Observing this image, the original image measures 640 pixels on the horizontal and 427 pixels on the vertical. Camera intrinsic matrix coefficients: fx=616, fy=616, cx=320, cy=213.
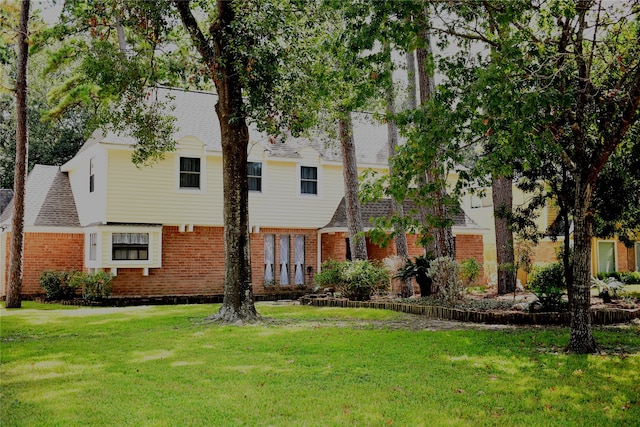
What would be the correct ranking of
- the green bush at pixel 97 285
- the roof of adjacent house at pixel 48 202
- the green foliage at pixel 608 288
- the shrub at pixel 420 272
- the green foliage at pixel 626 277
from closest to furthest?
the green foliage at pixel 608 288, the shrub at pixel 420 272, the green bush at pixel 97 285, the roof of adjacent house at pixel 48 202, the green foliage at pixel 626 277

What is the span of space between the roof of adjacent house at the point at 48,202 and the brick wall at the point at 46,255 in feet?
1.79

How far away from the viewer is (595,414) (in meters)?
6.40

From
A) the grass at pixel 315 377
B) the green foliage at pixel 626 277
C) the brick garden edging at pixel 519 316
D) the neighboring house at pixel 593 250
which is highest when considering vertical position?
the neighboring house at pixel 593 250

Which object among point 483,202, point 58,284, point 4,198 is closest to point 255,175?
point 58,284

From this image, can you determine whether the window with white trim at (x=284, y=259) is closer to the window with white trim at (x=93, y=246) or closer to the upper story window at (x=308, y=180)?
the upper story window at (x=308, y=180)

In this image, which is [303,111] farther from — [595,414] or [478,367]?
[595,414]

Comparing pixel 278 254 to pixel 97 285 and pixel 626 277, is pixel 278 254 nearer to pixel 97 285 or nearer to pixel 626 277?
pixel 97 285

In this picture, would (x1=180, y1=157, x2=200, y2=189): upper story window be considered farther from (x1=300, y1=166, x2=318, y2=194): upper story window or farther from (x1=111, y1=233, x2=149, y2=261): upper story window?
(x1=300, y1=166, x2=318, y2=194): upper story window

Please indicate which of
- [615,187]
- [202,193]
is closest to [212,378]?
[615,187]

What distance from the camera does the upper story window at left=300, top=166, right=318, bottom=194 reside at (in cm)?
2661

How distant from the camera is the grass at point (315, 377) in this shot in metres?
6.32

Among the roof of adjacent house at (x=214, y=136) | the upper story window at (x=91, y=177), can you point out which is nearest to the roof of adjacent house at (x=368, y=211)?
the roof of adjacent house at (x=214, y=136)

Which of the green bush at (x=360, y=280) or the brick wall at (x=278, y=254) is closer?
the green bush at (x=360, y=280)

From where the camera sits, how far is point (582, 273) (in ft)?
32.1
